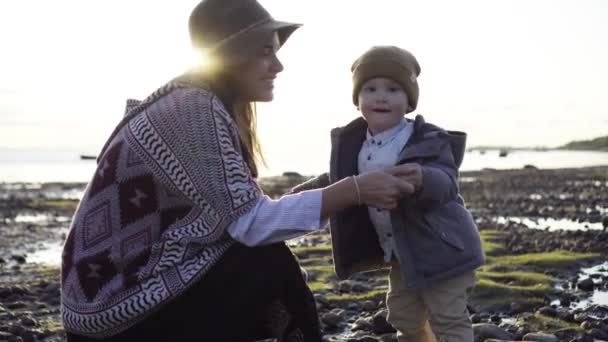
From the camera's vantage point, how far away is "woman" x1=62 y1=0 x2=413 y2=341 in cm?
334

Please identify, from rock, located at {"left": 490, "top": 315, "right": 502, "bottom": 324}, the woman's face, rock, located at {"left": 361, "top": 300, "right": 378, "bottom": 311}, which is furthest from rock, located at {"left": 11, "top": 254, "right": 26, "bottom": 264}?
the woman's face

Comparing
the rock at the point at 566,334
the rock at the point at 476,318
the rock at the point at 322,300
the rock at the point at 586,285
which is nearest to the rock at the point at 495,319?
the rock at the point at 476,318

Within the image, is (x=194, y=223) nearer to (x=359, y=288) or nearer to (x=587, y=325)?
(x=587, y=325)

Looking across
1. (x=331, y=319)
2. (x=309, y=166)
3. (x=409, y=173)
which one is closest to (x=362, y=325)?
(x=331, y=319)

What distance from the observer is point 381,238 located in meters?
4.25

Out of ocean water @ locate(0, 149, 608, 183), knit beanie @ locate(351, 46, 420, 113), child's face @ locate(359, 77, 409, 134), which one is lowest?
ocean water @ locate(0, 149, 608, 183)

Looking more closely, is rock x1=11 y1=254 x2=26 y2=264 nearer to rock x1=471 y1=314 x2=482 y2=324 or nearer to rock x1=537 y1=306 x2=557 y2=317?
→ rock x1=471 y1=314 x2=482 y2=324

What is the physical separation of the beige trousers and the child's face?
0.89 m

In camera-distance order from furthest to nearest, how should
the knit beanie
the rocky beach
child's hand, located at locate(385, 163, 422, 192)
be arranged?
the rocky beach < the knit beanie < child's hand, located at locate(385, 163, 422, 192)

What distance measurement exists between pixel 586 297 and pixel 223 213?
17.9 feet

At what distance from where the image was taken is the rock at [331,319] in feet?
21.2

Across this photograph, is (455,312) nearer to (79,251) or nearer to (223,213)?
(223,213)

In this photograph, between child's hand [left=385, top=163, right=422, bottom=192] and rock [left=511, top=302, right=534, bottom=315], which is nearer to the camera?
child's hand [left=385, top=163, right=422, bottom=192]

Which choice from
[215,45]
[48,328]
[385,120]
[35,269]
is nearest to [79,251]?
[215,45]
